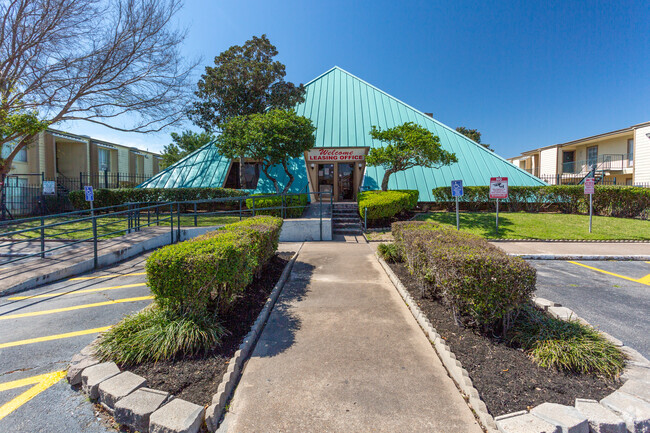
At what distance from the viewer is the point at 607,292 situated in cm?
533

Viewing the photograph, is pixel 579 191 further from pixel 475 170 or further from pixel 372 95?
pixel 372 95

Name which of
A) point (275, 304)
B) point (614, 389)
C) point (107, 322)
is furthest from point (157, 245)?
point (614, 389)

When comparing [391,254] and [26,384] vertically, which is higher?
[391,254]

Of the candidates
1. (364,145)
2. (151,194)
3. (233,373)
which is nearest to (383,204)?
(364,145)

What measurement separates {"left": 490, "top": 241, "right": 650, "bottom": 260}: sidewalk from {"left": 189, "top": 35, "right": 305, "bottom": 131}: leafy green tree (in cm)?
1376

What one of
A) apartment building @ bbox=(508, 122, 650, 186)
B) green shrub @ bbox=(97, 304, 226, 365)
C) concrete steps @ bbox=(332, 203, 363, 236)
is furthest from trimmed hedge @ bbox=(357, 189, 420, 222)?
apartment building @ bbox=(508, 122, 650, 186)

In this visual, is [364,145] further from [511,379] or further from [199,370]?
[199,370]

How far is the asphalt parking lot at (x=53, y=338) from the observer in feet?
7.61

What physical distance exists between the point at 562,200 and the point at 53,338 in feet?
59.9

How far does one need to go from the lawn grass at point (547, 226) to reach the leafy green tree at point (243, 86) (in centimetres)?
1078

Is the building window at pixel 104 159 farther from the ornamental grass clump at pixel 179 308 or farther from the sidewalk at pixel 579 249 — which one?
the sidewalk at pixel 579 249

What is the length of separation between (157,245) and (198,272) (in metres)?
6.71

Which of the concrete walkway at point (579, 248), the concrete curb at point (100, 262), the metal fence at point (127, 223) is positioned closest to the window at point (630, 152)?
the concrete walkway at point (579, 248)

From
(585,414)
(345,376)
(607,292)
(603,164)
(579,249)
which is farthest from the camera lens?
(603,164)
